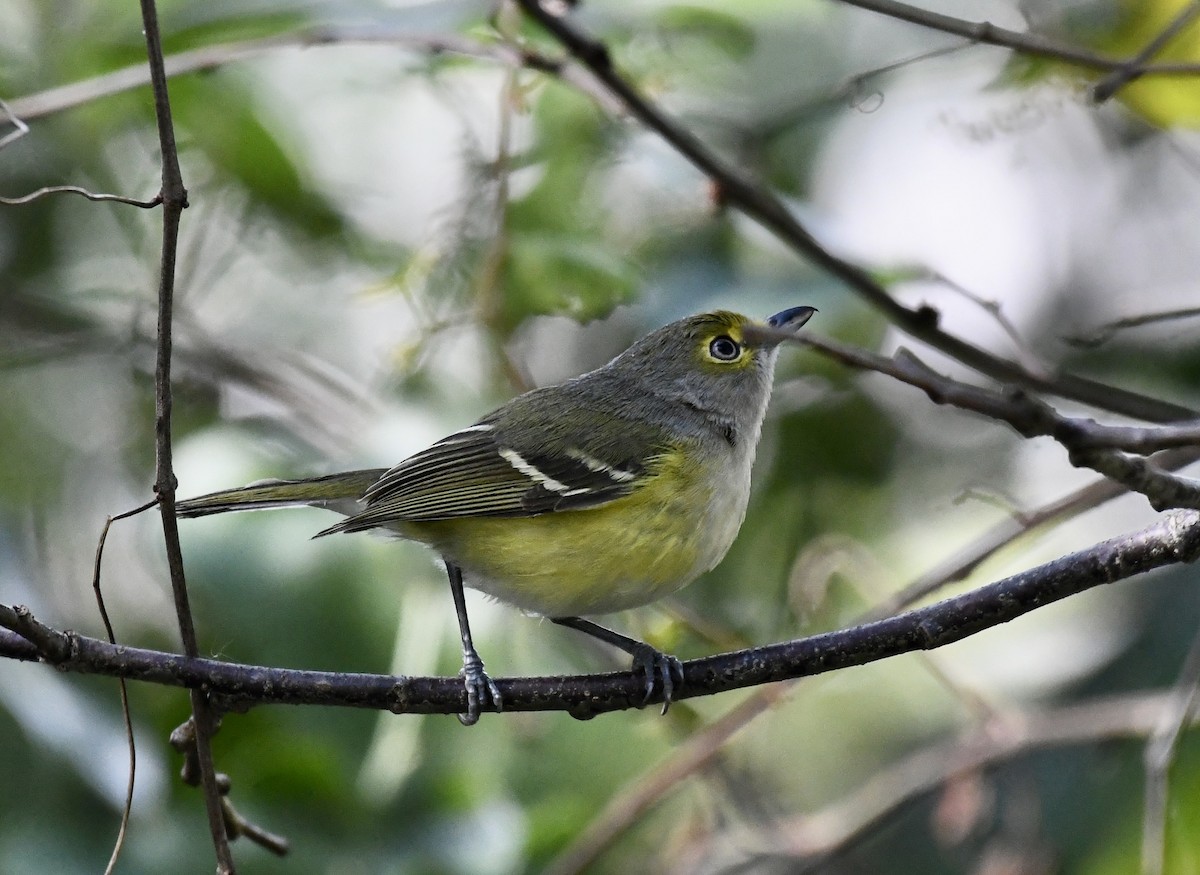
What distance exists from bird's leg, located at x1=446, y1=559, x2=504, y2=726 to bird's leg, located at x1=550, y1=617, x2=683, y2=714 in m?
0.27

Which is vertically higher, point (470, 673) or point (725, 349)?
point (725, 349)

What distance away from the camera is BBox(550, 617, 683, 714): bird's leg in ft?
8.39

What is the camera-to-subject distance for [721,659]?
2369mm

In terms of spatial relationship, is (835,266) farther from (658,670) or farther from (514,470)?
(514,470)

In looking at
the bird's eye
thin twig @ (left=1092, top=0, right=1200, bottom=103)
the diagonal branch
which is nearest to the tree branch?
the diagonal branch

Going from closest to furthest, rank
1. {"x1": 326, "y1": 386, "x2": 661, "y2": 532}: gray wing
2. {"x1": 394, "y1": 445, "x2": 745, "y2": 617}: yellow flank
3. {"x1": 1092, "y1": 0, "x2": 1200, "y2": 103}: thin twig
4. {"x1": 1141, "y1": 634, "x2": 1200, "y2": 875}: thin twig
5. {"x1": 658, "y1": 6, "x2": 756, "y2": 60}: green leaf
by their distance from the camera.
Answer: {"x1": 1092, "y1": 0, "x2": 1200, "y2": 103}: thin twig < {"x1": 1141, "y1": 634, "x2": 1200, "y2": 875}: thin twig < {"x1": 394, "y1": 445, "x2": 745, "y2": 617}: yellow flank < {"x1": 326, "y1": 386, "x2": 661, "y2": 532}: gray wing < {"x1": 658, "y1": 6, "x2": 756, "y2": 60}: green leaf

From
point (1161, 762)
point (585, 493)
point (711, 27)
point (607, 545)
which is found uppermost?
point (711, 27)

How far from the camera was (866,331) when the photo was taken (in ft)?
12.6

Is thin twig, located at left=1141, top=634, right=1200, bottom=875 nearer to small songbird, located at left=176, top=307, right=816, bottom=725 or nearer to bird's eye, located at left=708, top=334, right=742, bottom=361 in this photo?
small songbird, located at left=176, top=307, right=816, bottom=725

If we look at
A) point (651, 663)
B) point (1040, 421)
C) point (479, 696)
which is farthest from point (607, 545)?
point (1040, 421)

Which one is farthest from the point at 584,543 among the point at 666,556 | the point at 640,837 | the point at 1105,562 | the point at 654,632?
the point at 640,837

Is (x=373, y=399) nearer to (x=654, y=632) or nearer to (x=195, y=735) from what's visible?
(x=654, y=632)

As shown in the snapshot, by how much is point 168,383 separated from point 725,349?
2029 millimetres

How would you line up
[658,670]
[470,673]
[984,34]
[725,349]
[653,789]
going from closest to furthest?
[984,34] → [658,670] → [470,673] → [653,789] → [725,349]
